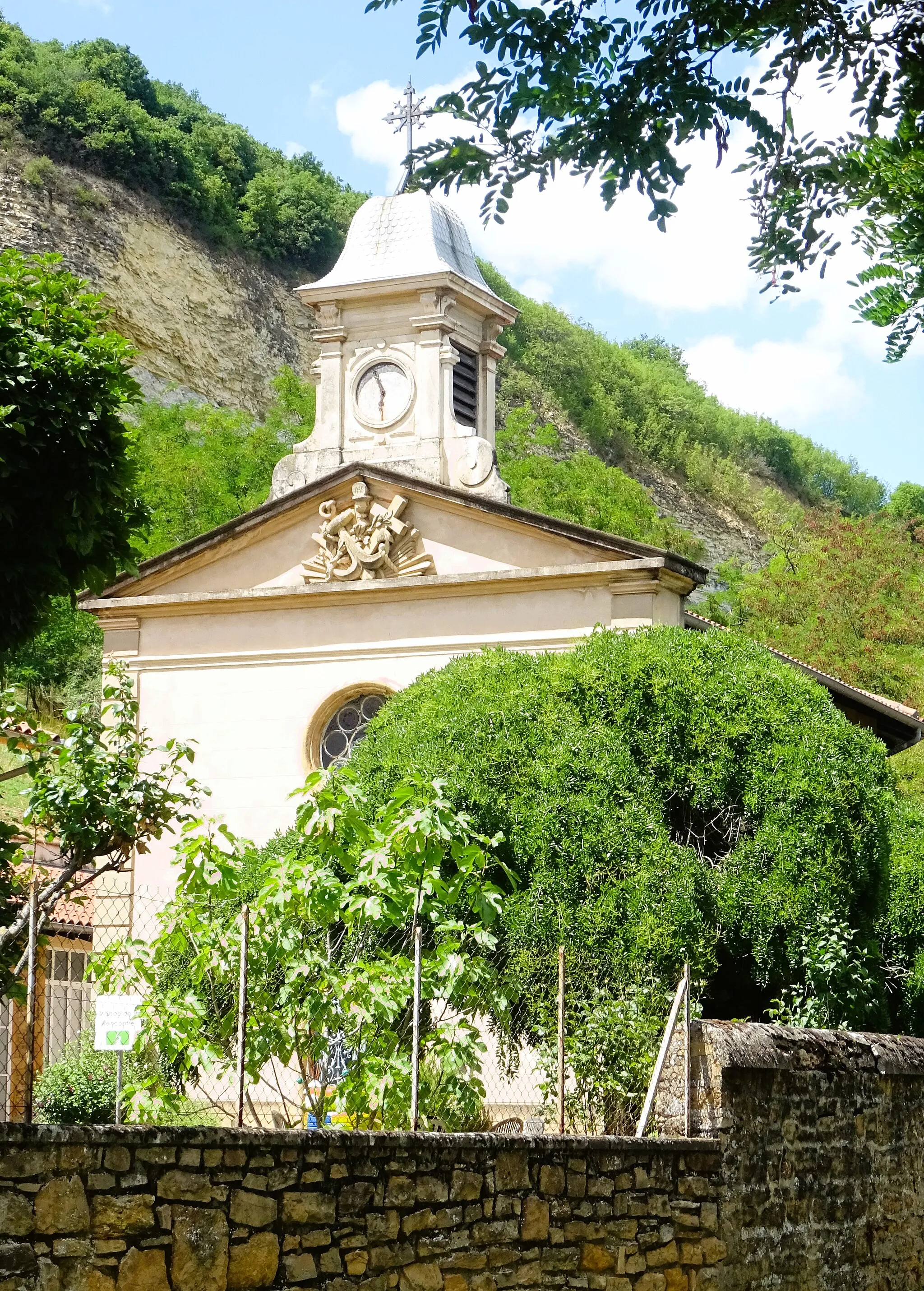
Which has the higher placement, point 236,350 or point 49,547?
point 236,350

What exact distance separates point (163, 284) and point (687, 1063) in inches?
2010

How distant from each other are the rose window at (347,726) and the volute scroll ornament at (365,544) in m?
1.56

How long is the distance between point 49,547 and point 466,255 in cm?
1646

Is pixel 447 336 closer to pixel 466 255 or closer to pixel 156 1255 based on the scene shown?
pixel 466 255

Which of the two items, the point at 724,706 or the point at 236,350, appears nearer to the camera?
the point at 724,706

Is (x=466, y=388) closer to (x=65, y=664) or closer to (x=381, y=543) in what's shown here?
(x=381, y=543)

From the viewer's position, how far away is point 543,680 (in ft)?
52.3

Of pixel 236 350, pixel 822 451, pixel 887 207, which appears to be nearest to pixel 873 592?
pixel 236 350

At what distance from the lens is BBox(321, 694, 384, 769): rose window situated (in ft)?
75.8

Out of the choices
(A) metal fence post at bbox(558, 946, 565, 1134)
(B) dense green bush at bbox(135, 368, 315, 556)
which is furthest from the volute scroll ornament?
(B) dense green bush at bbox(135, 368, 315, 556)

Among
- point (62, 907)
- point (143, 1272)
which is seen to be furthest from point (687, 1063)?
point (62, 907)

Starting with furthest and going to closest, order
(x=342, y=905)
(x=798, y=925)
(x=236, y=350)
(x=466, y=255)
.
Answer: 1. (x=236, y=350)
2. (x=466, y=255)
3. (x=798, y=925)
4. (x=342, y=905)

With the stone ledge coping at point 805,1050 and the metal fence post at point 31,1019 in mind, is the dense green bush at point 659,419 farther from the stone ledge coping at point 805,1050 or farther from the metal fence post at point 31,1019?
the metal fence post at point 31,1019

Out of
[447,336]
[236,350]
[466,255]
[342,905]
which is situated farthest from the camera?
[236,350]
